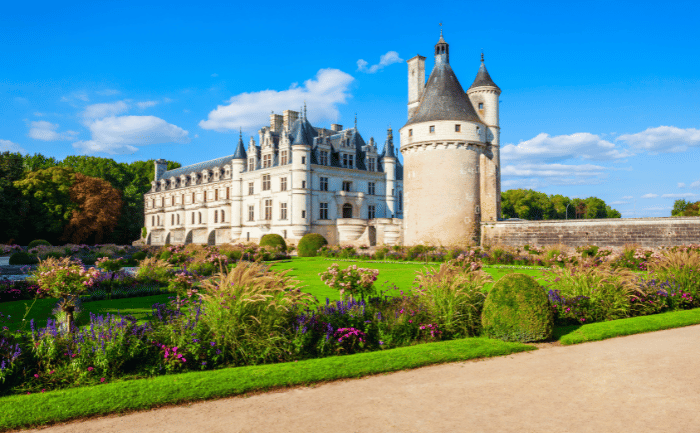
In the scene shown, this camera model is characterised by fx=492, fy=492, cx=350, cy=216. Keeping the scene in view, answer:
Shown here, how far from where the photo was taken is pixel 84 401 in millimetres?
4973

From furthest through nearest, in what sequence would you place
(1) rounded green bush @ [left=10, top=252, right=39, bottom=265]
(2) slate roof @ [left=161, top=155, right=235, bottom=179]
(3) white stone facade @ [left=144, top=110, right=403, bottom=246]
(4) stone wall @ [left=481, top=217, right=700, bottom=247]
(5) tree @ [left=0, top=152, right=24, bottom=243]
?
(2) slate roof @ [left=161, top=155, right=235, bottom=179]
(5) tree @ [left=0, top=152, right=24, bottom=243]
(3) white stone facade @ [left=144, top=110, right=403, bottom=246]
(1) rounded green bush @ [left=10, top=252, right=39, bottom=265]
(4) stone wall @ [left=481, top=217, right=700, bottom=247]

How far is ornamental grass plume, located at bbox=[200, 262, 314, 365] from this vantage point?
6.38 meters

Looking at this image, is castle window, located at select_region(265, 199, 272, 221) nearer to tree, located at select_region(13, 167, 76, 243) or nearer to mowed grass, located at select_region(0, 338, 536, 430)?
tree, located at select_region(13, 167, 76, 243)

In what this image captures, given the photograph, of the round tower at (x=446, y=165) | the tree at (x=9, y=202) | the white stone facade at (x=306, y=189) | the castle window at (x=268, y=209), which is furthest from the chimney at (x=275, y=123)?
the tree at (x=9, y=202)

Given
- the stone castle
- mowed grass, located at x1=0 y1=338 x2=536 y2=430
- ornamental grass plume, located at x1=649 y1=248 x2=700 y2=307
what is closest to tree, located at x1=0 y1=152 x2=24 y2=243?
the stone castle

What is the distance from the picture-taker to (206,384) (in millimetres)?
5484

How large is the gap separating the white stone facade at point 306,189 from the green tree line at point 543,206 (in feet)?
121

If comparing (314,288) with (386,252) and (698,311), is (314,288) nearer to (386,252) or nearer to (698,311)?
(698,311)

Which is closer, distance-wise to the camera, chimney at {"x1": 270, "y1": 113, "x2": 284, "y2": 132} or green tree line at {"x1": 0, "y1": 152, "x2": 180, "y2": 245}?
green tree line at {"x1": 0, "y1": 152, "x2": 180, "y2": 245}

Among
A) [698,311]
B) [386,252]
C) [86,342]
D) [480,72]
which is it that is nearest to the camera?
[86,342]

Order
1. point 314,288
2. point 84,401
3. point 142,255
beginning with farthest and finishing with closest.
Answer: point 142,255
point 314,288
point 84,401

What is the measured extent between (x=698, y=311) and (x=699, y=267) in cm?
125

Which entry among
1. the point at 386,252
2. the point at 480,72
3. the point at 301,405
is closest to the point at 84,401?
the point at 301,405

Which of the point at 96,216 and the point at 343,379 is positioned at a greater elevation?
the point at 96,216
